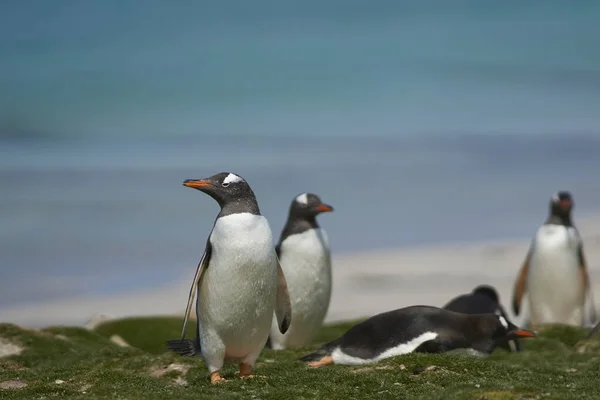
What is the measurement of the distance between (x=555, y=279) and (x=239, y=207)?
17996 millimetres

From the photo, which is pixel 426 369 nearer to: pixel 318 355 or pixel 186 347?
pixel 318 355

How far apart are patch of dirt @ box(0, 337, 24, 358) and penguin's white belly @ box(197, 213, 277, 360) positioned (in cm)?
1119

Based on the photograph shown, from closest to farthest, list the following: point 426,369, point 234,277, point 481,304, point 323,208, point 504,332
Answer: point 234,277, point 426,369, point 504,332, point 323,208, point 481,304

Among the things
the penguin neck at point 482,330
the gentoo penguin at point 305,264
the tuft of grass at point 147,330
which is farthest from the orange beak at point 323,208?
the tuft of grass at point 147,330

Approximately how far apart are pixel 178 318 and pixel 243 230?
22.0 metres

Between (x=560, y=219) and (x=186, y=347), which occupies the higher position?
(x=560, y=219)

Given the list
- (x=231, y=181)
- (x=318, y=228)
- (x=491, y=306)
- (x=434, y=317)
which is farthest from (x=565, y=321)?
(x=231, y=181)

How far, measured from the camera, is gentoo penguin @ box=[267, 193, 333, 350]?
75.0ft

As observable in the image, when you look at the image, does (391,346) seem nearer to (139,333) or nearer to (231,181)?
(231,181)

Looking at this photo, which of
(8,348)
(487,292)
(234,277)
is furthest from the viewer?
(8,348)

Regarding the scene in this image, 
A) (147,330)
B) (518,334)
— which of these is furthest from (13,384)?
(147,330)

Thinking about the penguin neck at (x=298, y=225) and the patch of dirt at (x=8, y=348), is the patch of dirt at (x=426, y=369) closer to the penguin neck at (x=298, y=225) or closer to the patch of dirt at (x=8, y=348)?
the penguin neck at (x=298, y=225)

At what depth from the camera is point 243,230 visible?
1503 cm

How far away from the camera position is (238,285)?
1523 centimetres
